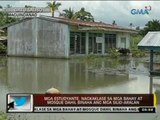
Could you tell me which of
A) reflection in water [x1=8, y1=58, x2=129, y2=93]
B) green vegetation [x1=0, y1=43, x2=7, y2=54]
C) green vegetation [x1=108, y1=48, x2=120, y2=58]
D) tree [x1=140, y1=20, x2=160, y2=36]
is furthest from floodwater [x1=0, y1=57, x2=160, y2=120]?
tree [x1=140, y1=20, x2=160, y2=36]

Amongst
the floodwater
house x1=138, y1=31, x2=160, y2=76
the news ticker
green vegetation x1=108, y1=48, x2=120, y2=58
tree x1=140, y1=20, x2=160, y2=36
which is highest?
tree x1=140, y1=20, x2=160, y2=36

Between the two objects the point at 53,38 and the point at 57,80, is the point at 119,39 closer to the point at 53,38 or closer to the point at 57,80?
the point at 53,38

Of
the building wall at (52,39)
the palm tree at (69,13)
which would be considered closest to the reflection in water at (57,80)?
the building wall at (52,39)

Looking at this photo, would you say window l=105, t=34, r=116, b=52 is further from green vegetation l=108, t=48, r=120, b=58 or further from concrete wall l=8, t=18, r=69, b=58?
concrete wall l=8, t=18, r=69, b=58

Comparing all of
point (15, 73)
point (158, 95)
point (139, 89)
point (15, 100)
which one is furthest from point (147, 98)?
point (15, 73)

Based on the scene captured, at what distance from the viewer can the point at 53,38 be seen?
33.7 m

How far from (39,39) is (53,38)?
137 centimetres

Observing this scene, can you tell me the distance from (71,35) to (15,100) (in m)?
27.5

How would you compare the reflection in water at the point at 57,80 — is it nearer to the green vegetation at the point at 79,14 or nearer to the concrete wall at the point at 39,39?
the concrete wall at the point at 39,39

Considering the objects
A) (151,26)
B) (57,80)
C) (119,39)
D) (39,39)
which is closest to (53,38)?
(39,39)

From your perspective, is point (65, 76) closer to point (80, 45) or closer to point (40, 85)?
point (40, 85)

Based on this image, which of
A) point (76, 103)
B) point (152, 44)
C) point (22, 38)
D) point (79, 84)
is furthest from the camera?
point (22, 38)

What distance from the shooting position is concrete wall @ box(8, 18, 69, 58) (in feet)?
109

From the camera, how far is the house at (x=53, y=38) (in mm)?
33375
